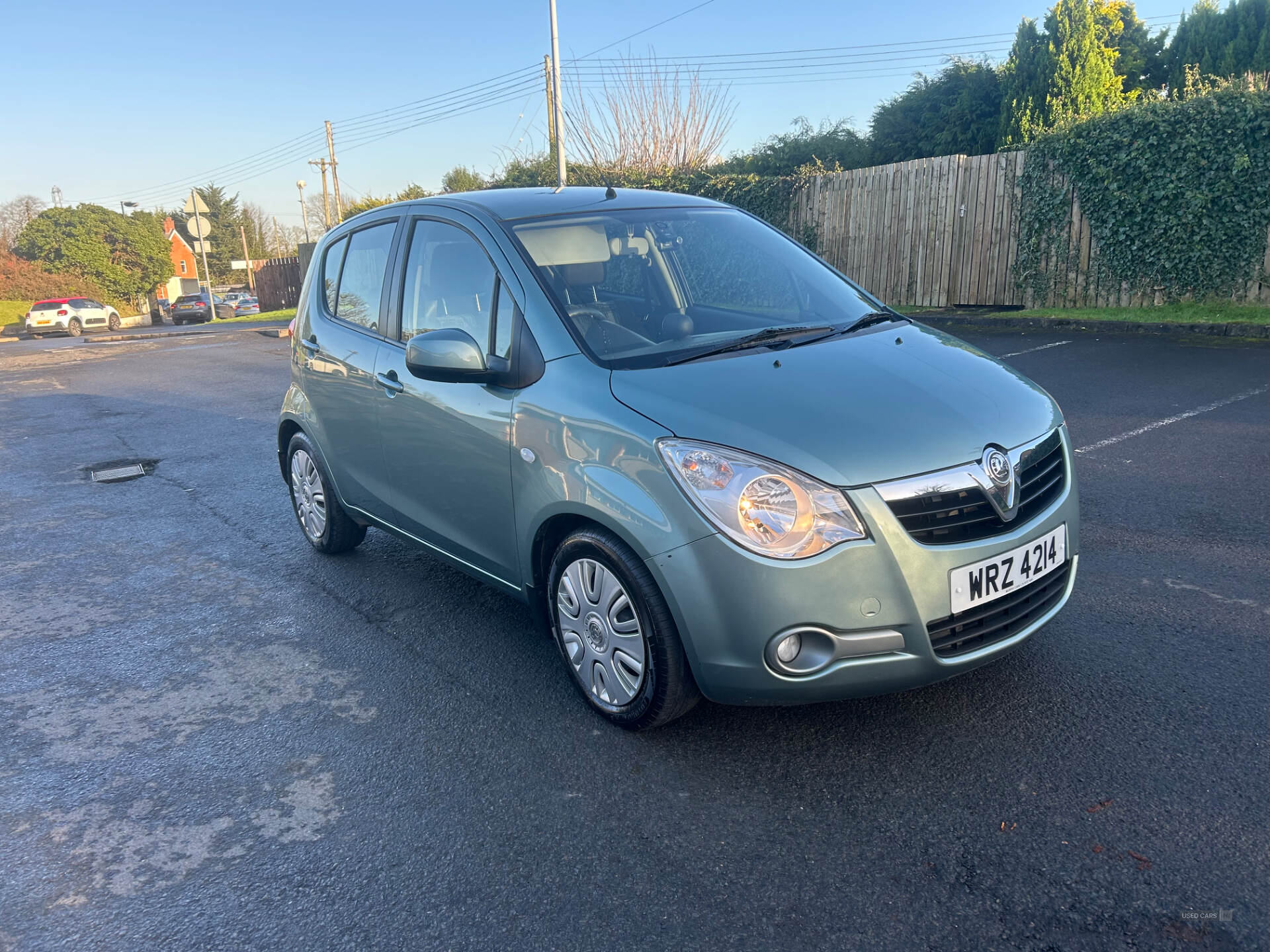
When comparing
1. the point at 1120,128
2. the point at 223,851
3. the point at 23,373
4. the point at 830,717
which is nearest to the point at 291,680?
the point at 223,851

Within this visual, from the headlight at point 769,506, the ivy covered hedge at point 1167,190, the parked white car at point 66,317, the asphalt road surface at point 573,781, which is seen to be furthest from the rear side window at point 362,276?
the parked white car at point 66,317

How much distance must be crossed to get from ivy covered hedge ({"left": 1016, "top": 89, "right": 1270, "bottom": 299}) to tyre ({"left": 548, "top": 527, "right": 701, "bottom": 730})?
11826mm

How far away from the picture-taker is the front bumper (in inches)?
101

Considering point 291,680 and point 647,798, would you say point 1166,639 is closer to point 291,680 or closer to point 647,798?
point 647,798

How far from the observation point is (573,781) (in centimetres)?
285

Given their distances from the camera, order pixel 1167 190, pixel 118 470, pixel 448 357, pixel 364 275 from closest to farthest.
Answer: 1. pixel 448 357
2. pixel 364 275
3. pixel 118 470
4. pixel 1167 190

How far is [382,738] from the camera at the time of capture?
10.4ft

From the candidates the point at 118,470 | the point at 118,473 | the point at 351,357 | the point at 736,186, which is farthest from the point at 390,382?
the point at 736,186

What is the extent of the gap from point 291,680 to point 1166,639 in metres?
3.35

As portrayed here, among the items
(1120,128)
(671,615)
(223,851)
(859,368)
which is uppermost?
(1120,128)

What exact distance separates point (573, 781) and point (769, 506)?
1.05 meters

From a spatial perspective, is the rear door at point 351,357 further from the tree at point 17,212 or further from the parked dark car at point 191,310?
the tree at point 17,212

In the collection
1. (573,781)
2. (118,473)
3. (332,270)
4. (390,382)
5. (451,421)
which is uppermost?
(332,270)

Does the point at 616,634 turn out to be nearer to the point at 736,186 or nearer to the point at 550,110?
the point at 736,186
